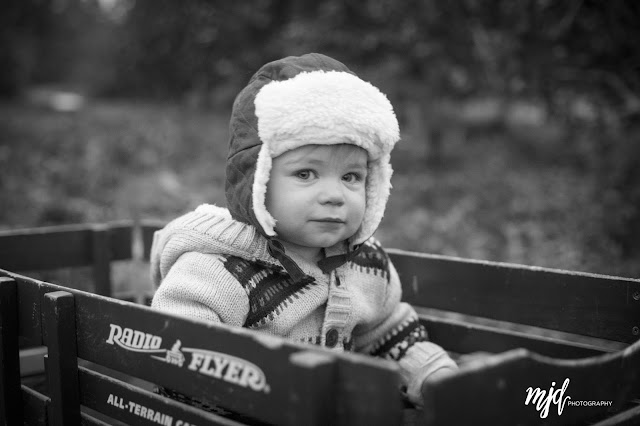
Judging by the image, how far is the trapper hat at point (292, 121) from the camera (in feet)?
6.09

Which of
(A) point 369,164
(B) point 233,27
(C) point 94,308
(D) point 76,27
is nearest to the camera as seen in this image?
(C) point 94,308

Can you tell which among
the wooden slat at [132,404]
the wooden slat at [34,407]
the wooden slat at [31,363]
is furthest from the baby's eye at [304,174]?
the wooden slat at [31,363]

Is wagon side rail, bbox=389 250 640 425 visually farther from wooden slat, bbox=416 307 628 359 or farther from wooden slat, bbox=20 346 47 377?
wooden slat, bbox=20 346 47 377

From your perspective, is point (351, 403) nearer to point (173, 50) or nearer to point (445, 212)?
point (445, 212)

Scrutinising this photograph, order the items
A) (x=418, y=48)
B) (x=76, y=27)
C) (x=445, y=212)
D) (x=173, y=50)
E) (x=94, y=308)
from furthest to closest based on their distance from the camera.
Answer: (x=76, y=27) < (x=173, y=50) < (x=418, y=48) < (x=445, y=212) < (x=94, y=308)

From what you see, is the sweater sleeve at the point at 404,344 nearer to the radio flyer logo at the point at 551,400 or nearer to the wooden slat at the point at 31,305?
the radio flyer logo at the point at 551,400

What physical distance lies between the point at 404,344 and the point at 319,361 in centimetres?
114

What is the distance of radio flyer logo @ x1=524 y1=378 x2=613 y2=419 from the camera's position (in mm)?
1347

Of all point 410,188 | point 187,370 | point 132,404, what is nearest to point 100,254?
point 132,404

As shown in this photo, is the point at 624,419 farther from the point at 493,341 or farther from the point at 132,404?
the point at 132,404

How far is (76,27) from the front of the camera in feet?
68.3

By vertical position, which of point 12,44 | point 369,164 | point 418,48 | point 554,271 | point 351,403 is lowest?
point 351,403

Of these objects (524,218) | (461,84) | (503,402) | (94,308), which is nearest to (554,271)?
(503,402)

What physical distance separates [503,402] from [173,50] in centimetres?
900
